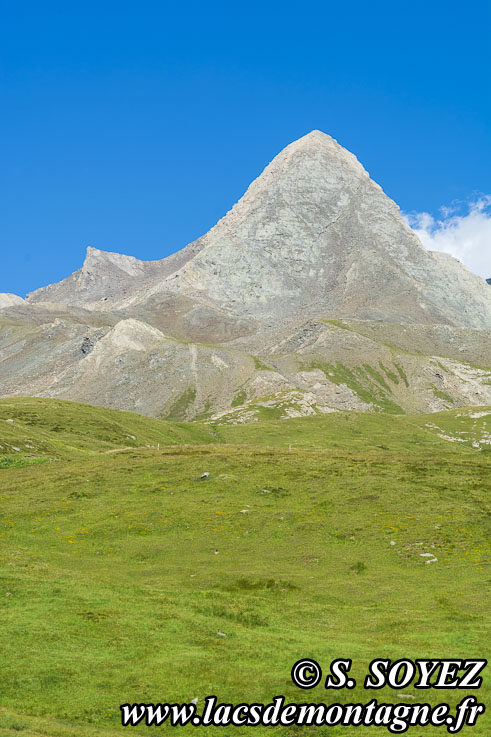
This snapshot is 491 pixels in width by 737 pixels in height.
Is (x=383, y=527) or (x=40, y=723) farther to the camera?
(x=383, y=527)

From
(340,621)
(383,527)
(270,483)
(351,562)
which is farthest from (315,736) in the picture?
(270,483)

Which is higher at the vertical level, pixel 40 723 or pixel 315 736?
pixel 315 736

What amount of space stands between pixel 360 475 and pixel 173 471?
23573mm

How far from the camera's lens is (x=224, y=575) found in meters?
44.7

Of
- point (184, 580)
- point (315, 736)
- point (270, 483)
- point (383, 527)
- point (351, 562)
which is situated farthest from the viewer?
point (270, 483)

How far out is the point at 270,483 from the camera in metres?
70.3

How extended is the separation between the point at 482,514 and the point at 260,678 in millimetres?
39118

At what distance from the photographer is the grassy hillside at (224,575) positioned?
935 inches

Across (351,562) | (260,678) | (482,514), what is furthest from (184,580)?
(482,514)

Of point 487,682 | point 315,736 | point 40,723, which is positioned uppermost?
point 487,682

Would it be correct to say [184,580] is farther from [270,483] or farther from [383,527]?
[270,483]

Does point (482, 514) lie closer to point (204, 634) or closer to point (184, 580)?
point (184, 580)

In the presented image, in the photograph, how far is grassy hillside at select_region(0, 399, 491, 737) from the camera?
23.8 metres

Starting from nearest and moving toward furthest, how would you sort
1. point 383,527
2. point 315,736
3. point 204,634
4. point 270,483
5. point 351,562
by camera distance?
1. point 315,736
2. point 204,634
3. point 351,562
4. point 383,527
5. point 270,483
